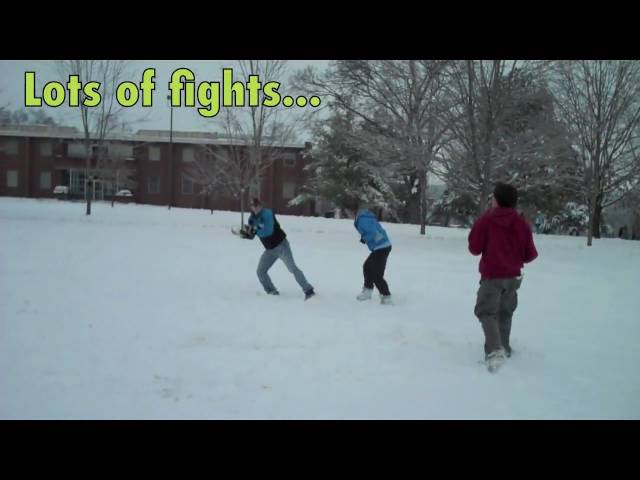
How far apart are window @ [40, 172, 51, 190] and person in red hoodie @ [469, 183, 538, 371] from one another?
49.6 metres

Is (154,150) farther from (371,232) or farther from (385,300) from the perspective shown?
(385,300)

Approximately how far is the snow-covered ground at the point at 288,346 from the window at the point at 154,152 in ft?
121

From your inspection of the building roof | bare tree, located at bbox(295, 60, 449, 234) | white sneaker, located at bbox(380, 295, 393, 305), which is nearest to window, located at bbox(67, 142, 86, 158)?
the building roof

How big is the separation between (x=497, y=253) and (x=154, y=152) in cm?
4575

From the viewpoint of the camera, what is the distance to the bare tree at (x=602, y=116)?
65.9 ft

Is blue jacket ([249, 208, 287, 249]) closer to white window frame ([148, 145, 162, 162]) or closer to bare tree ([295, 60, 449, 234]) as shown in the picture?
bare tree ([295, 60, 449, 234])

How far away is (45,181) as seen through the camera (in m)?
46.6

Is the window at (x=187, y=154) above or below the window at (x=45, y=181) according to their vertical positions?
above

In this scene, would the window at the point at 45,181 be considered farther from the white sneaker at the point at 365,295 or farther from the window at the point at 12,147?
the white sneaker at the point at 365,295

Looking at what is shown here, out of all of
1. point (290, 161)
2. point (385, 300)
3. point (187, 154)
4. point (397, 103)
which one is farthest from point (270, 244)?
point (187, 154)

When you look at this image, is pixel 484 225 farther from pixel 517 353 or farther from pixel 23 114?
pixel 23 114

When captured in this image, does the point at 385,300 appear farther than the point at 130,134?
No

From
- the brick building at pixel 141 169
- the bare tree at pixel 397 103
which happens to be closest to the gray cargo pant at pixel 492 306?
the bare tree at pixel 397 103
